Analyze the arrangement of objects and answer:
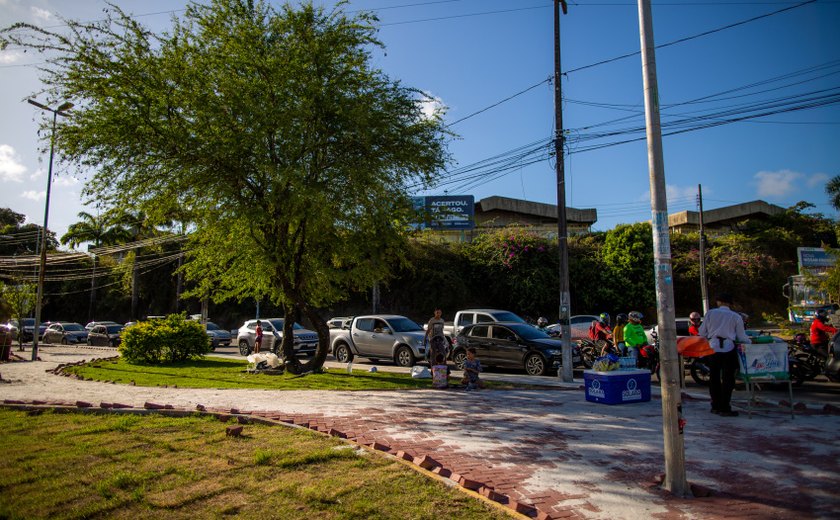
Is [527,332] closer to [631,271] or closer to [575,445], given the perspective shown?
[575,445]

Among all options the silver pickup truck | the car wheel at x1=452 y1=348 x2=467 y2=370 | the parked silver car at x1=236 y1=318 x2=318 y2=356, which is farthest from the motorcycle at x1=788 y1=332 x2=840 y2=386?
the parked silver car at x1=236 y1=318 x2=318 y2=356

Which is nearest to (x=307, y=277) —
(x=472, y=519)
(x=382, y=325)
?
(x=382, y=325)

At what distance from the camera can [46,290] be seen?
184 ft

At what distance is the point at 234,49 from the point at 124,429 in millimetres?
9424

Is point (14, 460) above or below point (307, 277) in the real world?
below

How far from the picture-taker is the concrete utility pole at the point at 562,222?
1325cm

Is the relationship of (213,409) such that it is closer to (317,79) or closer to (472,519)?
(472,519)

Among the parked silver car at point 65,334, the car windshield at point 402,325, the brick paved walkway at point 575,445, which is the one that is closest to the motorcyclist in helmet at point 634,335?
the brick paved walkway at point 575,445

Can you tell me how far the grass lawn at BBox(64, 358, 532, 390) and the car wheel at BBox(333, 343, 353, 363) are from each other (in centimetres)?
371

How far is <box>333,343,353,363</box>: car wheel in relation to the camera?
66.0 ft

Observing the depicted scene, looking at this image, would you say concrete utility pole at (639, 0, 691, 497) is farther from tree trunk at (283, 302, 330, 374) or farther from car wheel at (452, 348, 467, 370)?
car wheel at (452, 348, 467, 370)

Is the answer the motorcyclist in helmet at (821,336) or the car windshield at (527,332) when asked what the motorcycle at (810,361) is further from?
the car windshield at (527,332)

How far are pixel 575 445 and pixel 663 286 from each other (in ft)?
8.39

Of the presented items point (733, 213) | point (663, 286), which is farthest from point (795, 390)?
point (733, 213)
